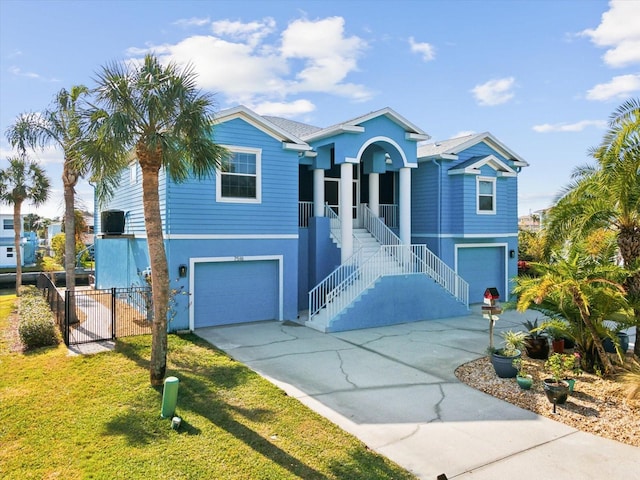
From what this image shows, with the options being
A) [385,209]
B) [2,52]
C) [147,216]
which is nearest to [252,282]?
[147,216]

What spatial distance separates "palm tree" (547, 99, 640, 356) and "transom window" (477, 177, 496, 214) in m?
7.24

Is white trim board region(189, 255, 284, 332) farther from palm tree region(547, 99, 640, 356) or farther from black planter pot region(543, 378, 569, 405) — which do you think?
black planter pot region(543, 378, 569, 405)

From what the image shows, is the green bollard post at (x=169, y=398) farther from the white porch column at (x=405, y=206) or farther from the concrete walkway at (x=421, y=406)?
the white porch column at (x=405, y=206)

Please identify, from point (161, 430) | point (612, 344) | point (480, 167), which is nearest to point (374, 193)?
point (480, 167)

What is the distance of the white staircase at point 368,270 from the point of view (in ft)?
42.2

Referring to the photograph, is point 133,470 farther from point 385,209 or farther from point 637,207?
point 385,209

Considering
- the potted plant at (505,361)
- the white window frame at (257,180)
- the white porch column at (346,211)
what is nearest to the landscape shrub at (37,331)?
the white window frame at (257,180)

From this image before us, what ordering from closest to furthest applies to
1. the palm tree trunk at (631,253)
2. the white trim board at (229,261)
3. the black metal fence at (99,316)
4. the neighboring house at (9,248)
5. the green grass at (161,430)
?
the green grass at (161,430)
the palm tree trunk at (631,253)
the black metal fence at (99,316)
the white trim board at (229,261)
the neighboring house at (9,248)

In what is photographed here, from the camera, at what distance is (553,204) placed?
35.2 ft

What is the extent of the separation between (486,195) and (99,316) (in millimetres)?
14779

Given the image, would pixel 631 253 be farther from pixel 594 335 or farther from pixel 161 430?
pixel 161 430

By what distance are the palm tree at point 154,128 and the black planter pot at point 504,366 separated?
6124 mm

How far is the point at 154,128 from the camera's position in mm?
7352

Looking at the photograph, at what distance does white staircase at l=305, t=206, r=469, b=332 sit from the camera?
1285 centimetres
